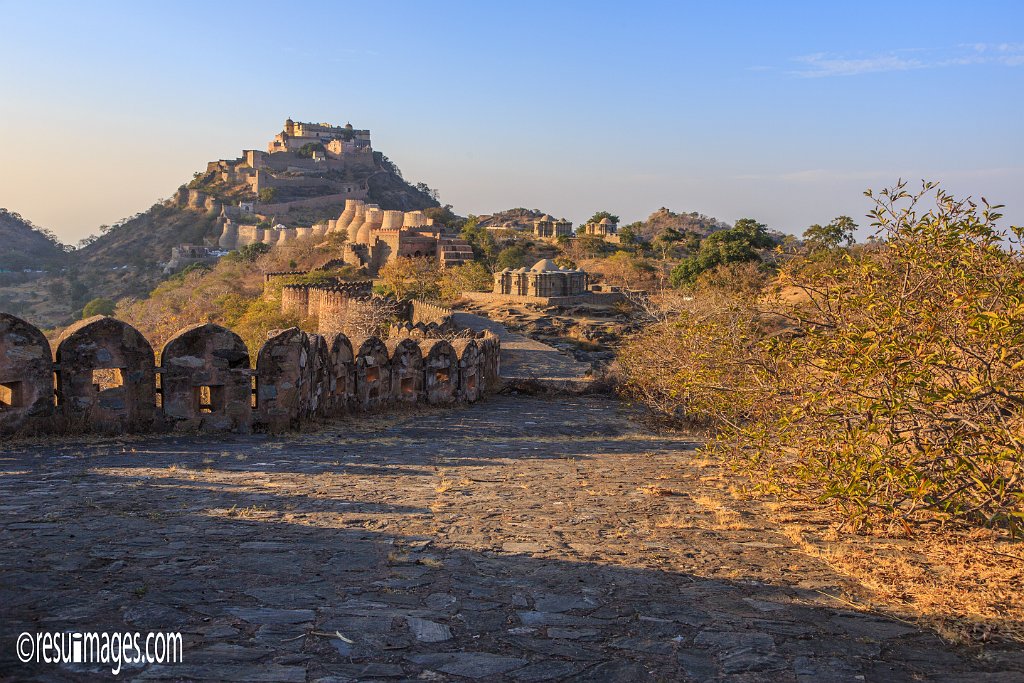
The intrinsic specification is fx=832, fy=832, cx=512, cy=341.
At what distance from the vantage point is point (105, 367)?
8828 millimetres

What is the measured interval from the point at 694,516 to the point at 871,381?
159 cm

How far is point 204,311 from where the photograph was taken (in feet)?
141

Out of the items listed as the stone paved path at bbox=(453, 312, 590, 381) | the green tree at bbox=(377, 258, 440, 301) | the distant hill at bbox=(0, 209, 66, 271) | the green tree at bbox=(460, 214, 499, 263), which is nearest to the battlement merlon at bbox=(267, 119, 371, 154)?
the distant hill at bbox=(0, 209, 66, 271)

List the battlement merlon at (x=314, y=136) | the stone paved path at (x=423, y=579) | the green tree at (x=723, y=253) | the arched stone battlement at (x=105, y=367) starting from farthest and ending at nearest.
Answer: the battlement merlon at (x=314, y=136) → the green tree at (x=723, y=253) → the arched stone battlement at (x=105, y=367) → the stone paved path at (x=423, y=579)

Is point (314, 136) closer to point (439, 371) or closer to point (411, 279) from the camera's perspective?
point (411, 279)

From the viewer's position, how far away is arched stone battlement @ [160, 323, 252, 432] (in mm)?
9094

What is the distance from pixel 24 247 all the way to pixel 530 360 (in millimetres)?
93543

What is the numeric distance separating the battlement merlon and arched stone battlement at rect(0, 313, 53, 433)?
100m

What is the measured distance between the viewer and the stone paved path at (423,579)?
3432mm

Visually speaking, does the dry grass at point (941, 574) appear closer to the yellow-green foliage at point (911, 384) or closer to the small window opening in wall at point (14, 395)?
the yellow-green foliage at point (911, 384)

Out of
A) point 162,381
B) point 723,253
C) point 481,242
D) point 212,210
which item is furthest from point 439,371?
point 212,210

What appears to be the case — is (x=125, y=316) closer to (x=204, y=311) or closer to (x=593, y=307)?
(x=204, y=311)

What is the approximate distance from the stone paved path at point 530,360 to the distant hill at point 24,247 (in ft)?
245

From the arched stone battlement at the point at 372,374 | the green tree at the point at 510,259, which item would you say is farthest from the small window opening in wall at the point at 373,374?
the green tree at the point at 510,259
